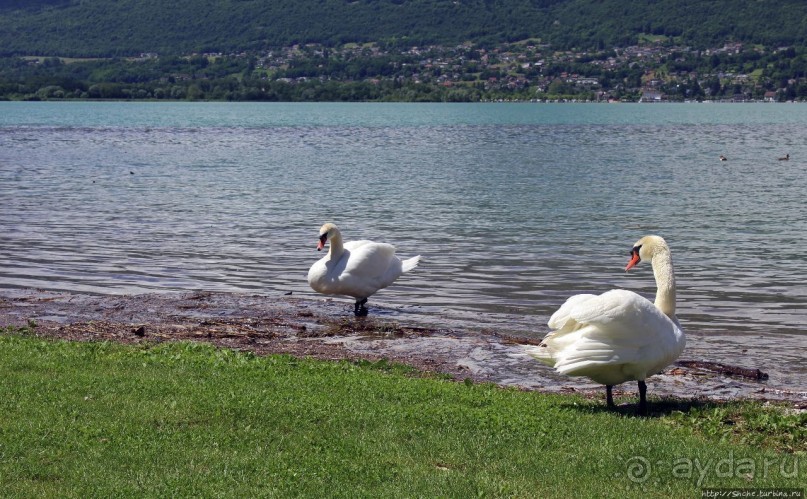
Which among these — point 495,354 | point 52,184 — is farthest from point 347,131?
point 495,354

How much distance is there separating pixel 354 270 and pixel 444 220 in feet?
49.6

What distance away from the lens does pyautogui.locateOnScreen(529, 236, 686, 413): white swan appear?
1084 centimetres

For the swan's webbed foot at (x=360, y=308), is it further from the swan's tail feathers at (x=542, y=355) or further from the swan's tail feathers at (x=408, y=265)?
the swan's tail feathers at (x=542, y=355)

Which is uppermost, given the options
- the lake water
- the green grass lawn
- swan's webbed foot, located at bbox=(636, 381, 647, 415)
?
the green grass lawn

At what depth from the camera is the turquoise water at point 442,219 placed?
21547 mm

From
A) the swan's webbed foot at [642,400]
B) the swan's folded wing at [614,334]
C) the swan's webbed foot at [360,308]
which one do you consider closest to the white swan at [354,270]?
the swan's webbed foot at [360,308]

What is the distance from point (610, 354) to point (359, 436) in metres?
2.83

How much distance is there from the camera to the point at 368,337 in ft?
53.3

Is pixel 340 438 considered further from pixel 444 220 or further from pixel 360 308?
pixel 444 220

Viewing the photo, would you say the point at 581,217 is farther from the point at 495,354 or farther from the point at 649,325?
the point at 649,325

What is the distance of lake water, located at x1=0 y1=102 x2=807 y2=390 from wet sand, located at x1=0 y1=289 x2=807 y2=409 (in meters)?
1.07

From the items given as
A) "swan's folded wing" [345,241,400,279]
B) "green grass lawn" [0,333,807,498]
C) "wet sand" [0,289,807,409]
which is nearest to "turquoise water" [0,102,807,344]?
A: "swan's folded wing" [345,241,400,279]

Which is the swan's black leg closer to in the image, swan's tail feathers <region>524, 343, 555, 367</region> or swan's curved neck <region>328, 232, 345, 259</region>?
swan's tail feathers <region>524, 343, 555, 367</region>

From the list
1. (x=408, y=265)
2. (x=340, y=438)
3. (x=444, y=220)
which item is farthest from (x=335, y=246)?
(x=444, y=220)
